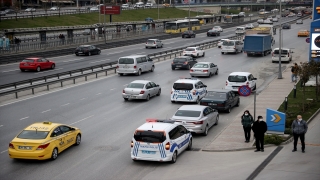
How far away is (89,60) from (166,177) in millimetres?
42615

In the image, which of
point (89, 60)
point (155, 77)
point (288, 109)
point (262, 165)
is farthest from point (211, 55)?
point (262, 165)

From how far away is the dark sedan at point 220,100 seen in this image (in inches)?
1133

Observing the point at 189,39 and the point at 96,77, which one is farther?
the point at 189,39

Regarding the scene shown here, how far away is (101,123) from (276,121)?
888 cm

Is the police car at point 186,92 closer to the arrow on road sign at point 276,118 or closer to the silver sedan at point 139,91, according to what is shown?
the silver sedan at point 139,91

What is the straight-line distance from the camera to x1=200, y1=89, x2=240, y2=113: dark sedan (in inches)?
1133

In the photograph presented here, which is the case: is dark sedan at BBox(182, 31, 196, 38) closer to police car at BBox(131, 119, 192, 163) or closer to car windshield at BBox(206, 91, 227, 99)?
car windshield at BBox(206, 91, 227, 99)

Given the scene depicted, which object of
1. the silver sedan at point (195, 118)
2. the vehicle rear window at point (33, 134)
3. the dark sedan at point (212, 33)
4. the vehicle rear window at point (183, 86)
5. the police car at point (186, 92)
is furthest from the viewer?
the dark sedan at point (212, 33)

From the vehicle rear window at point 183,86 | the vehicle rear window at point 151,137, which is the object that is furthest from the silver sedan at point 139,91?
the vehicle rear window at point 151,137

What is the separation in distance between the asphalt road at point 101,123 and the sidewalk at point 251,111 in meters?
0.57

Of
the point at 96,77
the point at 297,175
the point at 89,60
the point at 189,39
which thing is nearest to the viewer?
the point at 297,175

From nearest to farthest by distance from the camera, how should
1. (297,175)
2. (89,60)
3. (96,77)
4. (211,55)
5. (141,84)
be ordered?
1. (297,175)
2. (141,84)
3. (96,77)
4. (89,60)
5. (211,55)

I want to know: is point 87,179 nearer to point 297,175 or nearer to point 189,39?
point 297,175

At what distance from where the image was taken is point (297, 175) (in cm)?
1678
